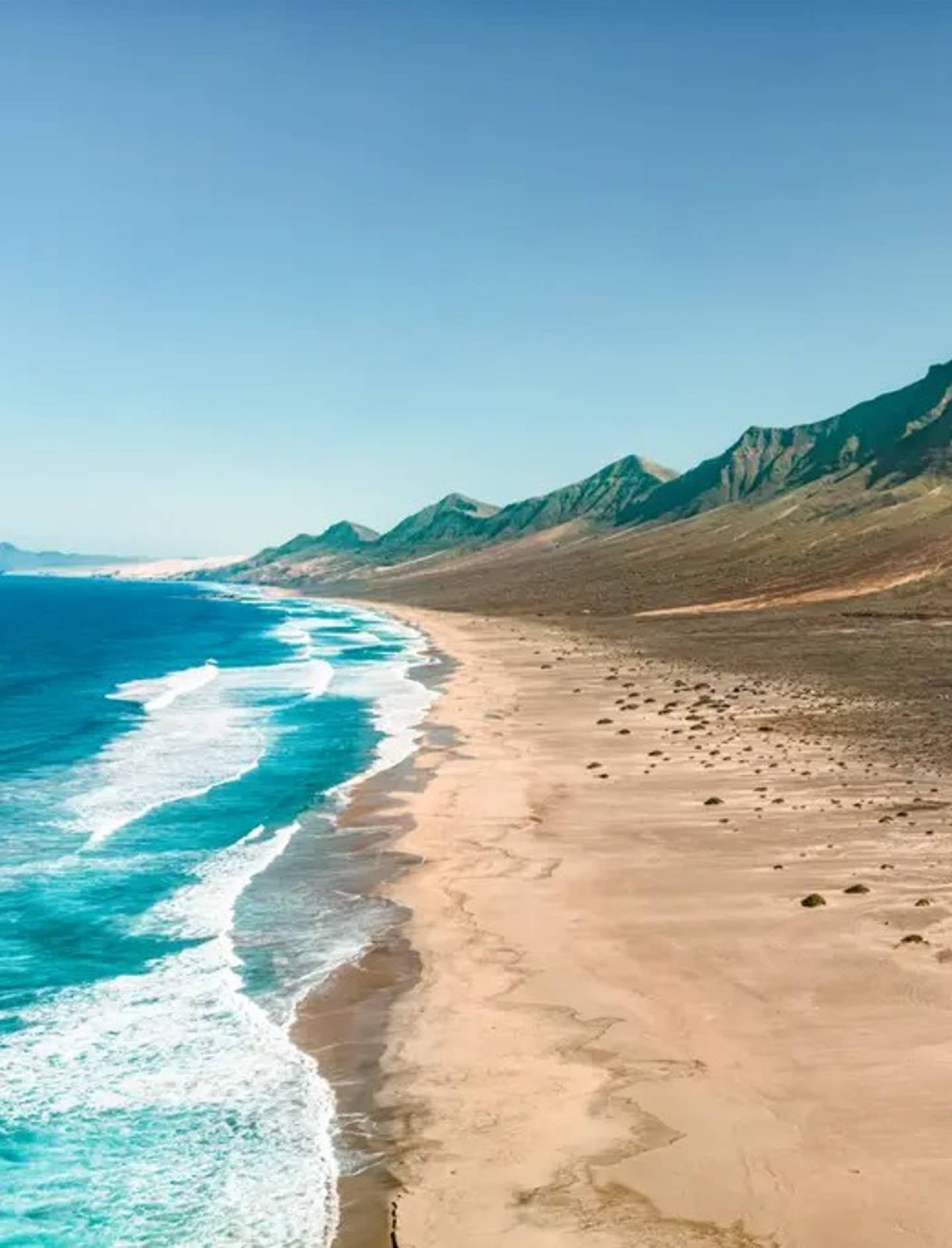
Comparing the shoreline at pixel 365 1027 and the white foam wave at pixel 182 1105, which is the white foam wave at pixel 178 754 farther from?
the white foam wave at pixel 182 1105

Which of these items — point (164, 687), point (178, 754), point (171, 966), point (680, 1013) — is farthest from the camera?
point (164, 687)

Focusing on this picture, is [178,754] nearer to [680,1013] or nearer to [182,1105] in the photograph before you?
[182,1105]

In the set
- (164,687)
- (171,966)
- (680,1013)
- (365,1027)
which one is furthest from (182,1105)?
(164,687)

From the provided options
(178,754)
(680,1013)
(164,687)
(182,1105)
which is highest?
(164,687)

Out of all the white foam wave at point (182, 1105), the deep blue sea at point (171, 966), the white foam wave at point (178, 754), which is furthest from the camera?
the white foam wave at point (178, 754)

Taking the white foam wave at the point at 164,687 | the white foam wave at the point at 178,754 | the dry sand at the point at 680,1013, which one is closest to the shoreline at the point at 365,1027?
the dry sand at the point at 680,1013

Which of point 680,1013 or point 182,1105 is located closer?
point 182,1105

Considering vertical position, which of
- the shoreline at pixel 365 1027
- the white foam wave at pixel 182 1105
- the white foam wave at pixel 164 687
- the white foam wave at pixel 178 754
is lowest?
the white foam wave at pixel 182 1105

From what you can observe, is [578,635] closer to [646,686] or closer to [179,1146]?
[646,686]
